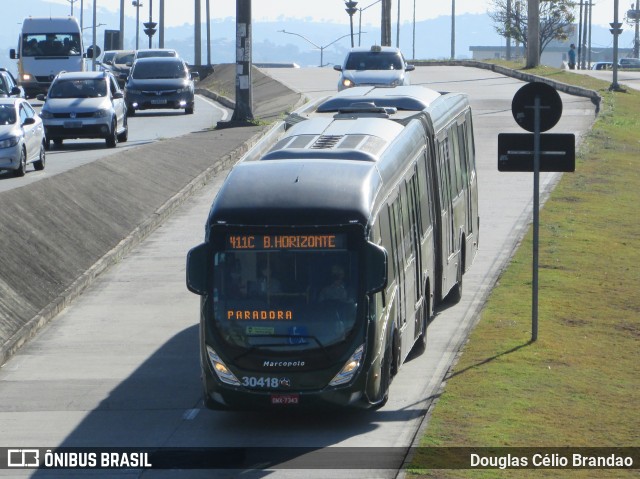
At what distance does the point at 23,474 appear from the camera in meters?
11.6

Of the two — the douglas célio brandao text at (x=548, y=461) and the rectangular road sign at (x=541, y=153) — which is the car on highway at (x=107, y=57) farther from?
the douglas célio brandao text at (x=548, y=461)

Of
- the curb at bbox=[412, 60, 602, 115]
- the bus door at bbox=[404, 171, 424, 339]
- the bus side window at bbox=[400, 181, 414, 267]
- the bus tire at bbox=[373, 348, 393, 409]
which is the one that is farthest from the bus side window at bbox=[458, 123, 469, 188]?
the curb at bbox=[412, 60, 602, 115]

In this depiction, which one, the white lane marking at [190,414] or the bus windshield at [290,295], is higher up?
the bus windshield at [290,295]

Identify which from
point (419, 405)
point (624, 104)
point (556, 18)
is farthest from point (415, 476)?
point (556, 18)

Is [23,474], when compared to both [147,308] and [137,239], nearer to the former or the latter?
[147,308]

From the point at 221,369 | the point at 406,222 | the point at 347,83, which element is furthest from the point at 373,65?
the point at 221,369

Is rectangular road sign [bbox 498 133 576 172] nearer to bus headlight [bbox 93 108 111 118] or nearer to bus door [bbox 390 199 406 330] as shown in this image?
bus door [bbox 390 199 406 330]

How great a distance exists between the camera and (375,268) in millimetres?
12594

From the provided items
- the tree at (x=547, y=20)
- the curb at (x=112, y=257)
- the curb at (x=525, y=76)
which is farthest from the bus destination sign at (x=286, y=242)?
the tree at (x=547, y=20)

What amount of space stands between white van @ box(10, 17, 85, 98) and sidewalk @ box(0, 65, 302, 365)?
69.0 ft

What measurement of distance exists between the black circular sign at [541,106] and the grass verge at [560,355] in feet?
8.32

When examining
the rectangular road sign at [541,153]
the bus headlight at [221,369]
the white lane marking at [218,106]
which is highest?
the rectangular road sign at [541,153]

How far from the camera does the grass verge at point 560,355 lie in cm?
1217

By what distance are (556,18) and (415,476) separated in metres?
105
